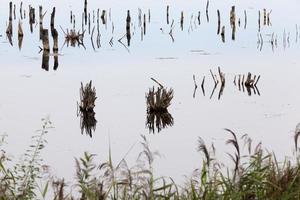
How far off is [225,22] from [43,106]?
111 ft

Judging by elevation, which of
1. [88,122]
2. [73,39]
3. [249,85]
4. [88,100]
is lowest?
[88,122]

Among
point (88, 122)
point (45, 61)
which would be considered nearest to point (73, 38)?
point (45, 61)

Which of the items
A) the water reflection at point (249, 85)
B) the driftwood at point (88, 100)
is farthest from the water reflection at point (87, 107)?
the water reflection at point (249, 85)

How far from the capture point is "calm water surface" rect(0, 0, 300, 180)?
616 inches

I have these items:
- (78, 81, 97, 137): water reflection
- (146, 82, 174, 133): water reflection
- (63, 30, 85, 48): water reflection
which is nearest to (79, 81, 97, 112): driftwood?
(78, 81, 97, 137): water reflection

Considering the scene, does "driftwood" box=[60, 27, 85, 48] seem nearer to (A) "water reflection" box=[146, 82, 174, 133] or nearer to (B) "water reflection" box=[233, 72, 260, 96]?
(B) "water reflection" box=[233, 72, 260, 96]

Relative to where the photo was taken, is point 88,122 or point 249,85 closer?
point 88,122

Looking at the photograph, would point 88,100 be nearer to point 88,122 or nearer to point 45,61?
point 88,122

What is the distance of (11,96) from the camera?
71.9 ft

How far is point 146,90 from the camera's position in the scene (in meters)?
23.9

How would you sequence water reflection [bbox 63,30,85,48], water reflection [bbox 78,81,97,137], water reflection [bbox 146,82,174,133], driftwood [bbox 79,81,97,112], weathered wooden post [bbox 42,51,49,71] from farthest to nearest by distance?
water reflection [bbox 63,30,85,48] < weathered wooden post [bbox 42,51,49,71] < driftwood [bbox 79,81,97,112] < water reflection [bbox 146,82,174,133] < water reflection [bbox 78,81,97,137]

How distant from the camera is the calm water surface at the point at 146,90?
51.4 ft

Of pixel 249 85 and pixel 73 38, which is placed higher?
pixel 73 38

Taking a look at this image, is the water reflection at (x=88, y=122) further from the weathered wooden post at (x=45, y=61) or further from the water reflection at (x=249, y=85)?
the weathered wooden post at (x=45, y=61)
